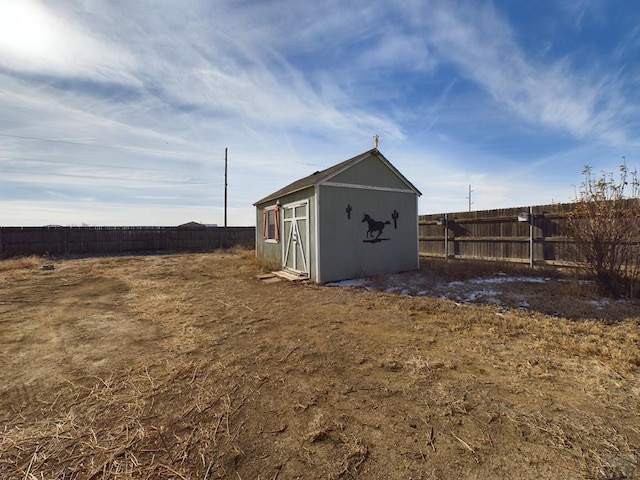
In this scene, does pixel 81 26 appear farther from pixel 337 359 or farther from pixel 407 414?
pixel 407 414

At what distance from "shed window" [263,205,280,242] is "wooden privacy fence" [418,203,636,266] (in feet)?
20.7

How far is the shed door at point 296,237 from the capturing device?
8.23 m

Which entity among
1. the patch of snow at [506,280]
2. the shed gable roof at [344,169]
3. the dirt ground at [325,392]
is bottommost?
the dirt ground at [325,392]

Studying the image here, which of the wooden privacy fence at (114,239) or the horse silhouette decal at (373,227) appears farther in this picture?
the wooden privacy fence at (114,239)

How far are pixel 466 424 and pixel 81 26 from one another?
9.52 metres

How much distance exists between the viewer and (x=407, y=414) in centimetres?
214

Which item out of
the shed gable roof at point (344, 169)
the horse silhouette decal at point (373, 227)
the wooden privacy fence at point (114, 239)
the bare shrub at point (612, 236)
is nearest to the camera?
the bare shrub at point (612, 236)

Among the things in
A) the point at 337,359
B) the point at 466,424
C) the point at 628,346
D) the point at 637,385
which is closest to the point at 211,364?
the point at 337,359

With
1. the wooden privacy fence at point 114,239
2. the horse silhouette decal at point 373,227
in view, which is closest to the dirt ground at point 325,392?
the horse silhouette decal at point 373,227

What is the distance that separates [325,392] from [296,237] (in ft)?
21.3

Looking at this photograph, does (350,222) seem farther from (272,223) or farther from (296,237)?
(272,223)

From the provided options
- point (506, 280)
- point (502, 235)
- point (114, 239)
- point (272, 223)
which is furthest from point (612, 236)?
point (114, 239)

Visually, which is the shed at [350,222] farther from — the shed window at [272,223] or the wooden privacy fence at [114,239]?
the wooden privacy fence at [114,239]

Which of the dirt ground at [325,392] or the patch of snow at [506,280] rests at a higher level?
the patch of snow at [506,280]
